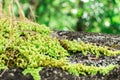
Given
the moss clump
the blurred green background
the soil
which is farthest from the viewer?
the blurred green background

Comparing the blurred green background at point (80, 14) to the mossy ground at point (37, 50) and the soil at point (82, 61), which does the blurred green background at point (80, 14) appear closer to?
the soil at point (82, 61)

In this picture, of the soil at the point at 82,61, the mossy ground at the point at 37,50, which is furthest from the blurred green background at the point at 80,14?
the mossy ground at the point at 37,50

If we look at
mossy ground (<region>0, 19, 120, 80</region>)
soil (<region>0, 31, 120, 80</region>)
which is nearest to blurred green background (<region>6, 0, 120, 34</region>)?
soil (<region>0, 31, 120, 80</region>)

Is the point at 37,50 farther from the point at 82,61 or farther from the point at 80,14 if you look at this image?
the point at 80,14

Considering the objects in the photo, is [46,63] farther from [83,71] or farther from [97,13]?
[97,13]

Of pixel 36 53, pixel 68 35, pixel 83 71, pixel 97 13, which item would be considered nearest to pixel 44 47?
pixel 36 53

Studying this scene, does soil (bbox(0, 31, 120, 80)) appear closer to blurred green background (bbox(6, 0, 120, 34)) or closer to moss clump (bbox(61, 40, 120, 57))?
moss clump (bbox(61, 40, 120, 57))
